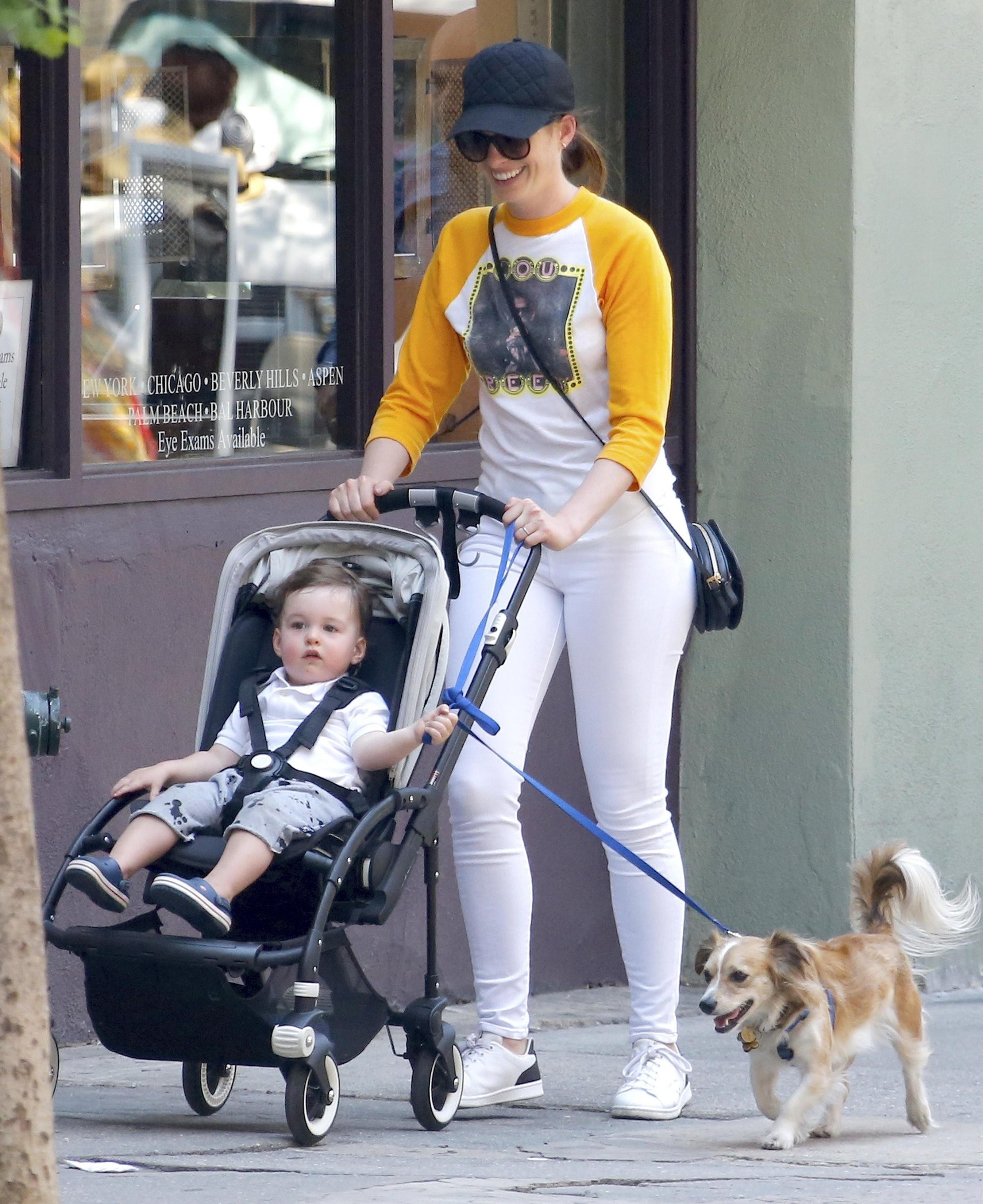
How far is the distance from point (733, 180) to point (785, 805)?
1.98 metres

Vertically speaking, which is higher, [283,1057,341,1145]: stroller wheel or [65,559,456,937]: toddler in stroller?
[65,559,456,937]: toddler in stroller

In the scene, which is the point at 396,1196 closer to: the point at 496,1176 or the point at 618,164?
the point at 496,1176

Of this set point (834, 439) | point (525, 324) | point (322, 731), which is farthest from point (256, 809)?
point (834, 439)

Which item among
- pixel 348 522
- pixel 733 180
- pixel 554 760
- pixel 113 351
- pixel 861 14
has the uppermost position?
pixel 861 14

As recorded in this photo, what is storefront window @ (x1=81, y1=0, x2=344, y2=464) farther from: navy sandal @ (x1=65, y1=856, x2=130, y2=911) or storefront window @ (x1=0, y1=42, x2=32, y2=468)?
navy sandal @ (x1=65, y1=856, x2=130, y2=911)

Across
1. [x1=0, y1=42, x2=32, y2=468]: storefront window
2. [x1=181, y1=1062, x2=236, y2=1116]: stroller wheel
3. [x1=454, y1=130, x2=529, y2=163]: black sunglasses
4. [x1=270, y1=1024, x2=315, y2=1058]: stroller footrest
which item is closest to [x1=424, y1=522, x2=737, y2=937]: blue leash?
[x1=270, y1=1024, x2=315, y2=1058]: stroller footrest

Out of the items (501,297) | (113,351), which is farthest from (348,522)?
(113,351)

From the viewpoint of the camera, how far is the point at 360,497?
464 cm

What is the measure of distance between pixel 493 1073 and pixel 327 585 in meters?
1.16

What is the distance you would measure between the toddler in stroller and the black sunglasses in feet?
3.15

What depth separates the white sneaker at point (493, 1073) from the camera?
476cm

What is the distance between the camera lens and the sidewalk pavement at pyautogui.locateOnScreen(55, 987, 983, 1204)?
3990 mm

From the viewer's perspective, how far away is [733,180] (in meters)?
6.76

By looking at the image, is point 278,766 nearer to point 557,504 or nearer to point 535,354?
point 557,504
